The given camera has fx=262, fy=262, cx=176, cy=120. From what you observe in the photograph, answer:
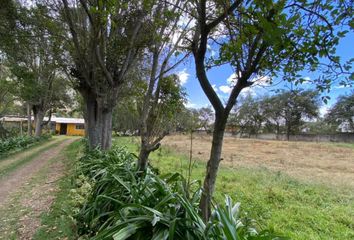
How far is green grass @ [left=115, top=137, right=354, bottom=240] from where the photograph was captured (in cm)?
459

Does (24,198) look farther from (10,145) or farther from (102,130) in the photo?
(10,145)

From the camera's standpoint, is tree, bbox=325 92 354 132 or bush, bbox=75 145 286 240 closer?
bush, bbox=75 145 286 240

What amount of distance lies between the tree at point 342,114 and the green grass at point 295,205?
3302 cm

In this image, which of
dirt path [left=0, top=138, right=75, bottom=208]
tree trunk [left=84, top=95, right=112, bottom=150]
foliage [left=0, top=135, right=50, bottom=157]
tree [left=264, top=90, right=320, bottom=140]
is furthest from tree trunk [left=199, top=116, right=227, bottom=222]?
tree [left=264, top=90, right=320, bottom=140]

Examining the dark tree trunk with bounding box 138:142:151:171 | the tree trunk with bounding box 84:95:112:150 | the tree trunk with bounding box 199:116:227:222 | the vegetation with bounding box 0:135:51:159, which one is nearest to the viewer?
the tree trunk with bounding box 199:116:227:222

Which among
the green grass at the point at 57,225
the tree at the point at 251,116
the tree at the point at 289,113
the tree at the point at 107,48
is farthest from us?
the tree at the point at 251,116

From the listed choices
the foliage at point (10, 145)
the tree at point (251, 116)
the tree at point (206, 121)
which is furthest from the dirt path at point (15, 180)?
the tree at point (251, 116)

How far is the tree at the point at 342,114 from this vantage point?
3580 cm

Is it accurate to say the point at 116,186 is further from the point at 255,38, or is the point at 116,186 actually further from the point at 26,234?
the point at 255,38

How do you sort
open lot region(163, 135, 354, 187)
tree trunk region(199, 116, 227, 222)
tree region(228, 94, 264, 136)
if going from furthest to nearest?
1. tree region(228, 94, 264, 136)
2. open lot region(163, 135, 354, 187)
3. tree trunk region(199, 116, 227, 222)

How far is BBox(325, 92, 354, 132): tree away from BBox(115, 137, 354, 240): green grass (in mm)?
33017

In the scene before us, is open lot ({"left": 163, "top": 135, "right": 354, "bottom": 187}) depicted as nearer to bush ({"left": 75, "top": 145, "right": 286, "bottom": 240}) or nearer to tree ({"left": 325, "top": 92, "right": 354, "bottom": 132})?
bush ({"left": 75, "top": 145, "right": 286, "bottom": 240})

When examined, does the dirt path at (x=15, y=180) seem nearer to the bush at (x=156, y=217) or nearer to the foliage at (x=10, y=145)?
the bush at (x=156, y=217)

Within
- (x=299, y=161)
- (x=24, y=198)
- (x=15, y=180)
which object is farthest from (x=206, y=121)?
(x=299, y=161)
